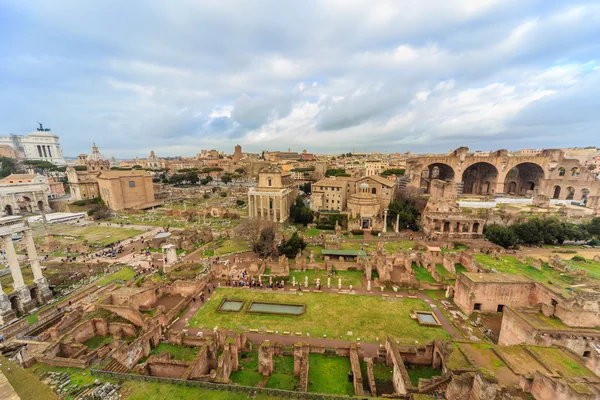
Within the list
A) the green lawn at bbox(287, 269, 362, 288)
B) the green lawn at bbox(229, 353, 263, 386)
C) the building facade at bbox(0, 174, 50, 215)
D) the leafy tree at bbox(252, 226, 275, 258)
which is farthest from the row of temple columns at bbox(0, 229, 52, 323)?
the building facade at bbox(0, 174, 50, 215)

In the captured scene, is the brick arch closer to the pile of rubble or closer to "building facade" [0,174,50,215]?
the pile of rubble

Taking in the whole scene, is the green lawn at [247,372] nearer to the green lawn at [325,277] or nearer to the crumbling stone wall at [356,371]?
the crumbling stone wall at [356,371]

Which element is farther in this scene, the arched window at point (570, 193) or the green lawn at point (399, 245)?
the arched window at point (570, 193)

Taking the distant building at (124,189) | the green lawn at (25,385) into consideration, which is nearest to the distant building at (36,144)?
the distant building at (124,189)

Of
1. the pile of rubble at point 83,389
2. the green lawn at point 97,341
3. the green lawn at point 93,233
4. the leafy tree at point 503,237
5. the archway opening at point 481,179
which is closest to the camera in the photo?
the pile of rubble at point 83,389

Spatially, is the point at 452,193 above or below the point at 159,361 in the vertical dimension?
above

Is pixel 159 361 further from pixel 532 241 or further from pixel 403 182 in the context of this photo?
pixel 403 182

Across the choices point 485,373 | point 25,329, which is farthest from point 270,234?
point 485,373
